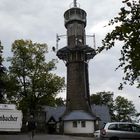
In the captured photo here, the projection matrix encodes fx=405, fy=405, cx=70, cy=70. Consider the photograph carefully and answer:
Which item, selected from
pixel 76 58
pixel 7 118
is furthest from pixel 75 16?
pixel 7 118

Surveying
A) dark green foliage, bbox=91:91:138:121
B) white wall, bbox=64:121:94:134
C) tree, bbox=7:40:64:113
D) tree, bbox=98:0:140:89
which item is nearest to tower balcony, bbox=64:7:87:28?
tree, bbox=7:40:64:113

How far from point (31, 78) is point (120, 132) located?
36.5 metres

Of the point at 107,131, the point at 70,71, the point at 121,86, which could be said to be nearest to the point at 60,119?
the point at 70,71

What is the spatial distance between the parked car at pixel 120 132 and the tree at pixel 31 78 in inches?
1310

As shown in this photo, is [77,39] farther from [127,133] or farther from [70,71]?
[127,133]

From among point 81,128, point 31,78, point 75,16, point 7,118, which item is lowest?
point 7,118

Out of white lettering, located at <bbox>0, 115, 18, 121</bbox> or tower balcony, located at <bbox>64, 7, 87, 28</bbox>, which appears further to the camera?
tower balcony, located at <bbox>64, 7, 87, 28</bbox>

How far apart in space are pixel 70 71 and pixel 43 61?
6233mm

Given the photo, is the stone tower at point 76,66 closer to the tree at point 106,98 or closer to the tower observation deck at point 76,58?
the tower observation deck at point 76,58

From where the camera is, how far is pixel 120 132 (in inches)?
1096

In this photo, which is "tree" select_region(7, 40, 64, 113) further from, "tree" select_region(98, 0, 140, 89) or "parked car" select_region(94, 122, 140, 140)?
"tree" select_region(98, 0, 140, 89)

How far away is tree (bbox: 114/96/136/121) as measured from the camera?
109 meters

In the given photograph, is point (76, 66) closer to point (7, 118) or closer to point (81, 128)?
point (81, 128)

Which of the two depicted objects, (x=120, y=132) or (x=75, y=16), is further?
(x=75, y=16)
